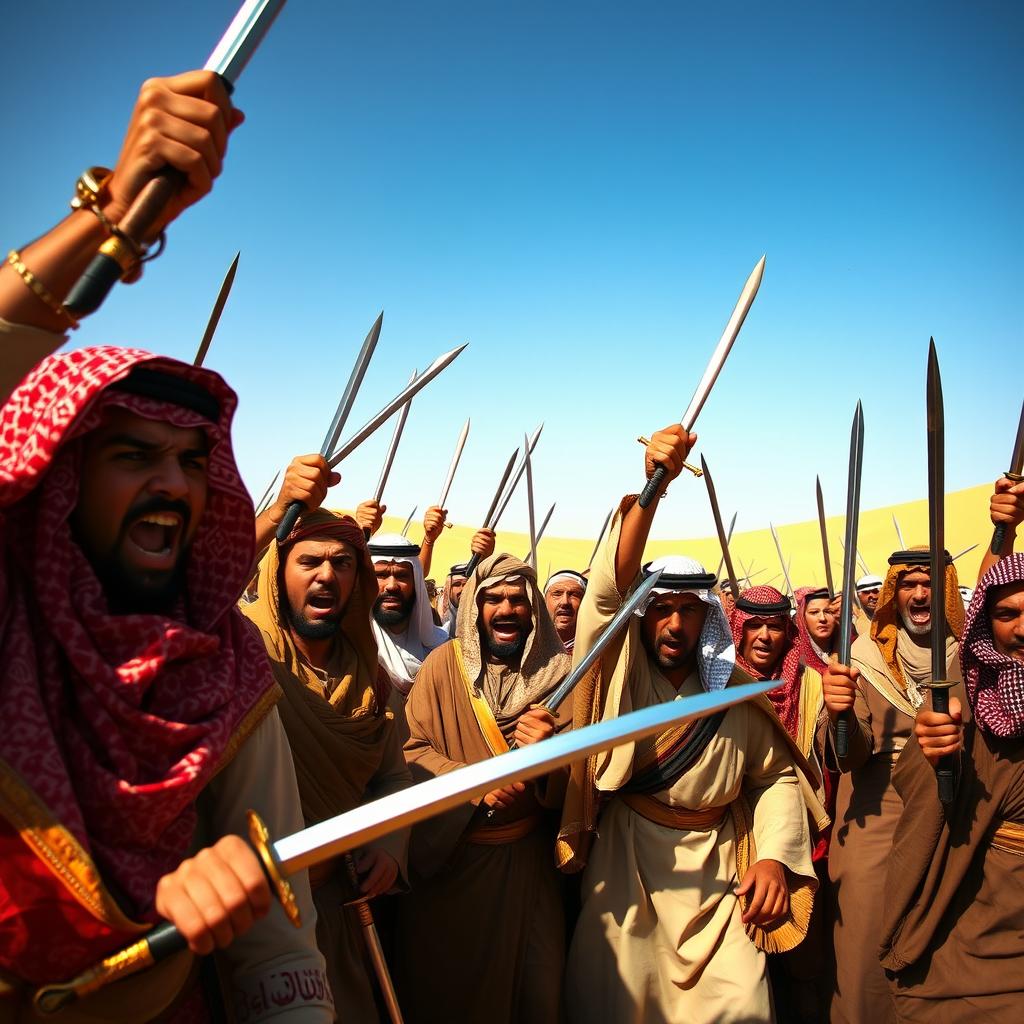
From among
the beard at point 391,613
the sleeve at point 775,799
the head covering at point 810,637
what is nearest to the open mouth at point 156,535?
the sleeve at point 775,799

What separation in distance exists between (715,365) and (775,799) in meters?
1.89

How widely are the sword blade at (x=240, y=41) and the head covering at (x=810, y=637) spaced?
6053 mm

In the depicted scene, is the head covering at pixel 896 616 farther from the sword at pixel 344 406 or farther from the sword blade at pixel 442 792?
the sword blade at pixel 442 792

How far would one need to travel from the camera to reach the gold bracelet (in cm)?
148

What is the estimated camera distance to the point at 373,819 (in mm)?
1287

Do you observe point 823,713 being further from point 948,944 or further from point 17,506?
point 17,506

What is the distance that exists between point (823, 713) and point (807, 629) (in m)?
2.70

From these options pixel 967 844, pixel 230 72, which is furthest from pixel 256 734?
pixel 967 844

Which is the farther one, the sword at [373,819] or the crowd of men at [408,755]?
the crowd of men at [408,755]

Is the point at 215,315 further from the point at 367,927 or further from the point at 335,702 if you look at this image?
the point at 367,927

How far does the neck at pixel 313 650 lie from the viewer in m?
3.63

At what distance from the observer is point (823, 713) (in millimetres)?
5820

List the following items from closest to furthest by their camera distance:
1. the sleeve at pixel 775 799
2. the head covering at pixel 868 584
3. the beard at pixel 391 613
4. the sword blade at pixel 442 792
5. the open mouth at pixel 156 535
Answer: the sword blade at pixel 442 792, the open mouth at pixel 156 535, the sleeve at pixel 775 799, the beard at pixel 391 613, the head covering at pixel 868 584

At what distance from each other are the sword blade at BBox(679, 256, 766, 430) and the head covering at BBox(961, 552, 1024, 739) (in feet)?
4.63
